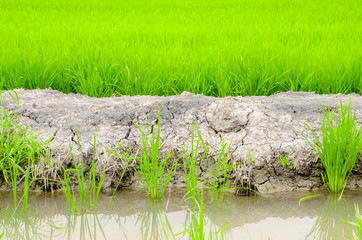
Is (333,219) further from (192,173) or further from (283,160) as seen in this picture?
(192,173)

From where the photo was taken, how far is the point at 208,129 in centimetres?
259

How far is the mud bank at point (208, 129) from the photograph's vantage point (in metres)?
2.39

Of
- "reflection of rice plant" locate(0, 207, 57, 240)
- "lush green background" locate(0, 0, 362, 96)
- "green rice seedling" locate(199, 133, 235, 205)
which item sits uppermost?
"lush green background" locate(0, 0, 362, 96)

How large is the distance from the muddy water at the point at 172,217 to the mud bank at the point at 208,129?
11cm

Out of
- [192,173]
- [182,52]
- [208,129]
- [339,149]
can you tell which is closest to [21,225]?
[192,173]

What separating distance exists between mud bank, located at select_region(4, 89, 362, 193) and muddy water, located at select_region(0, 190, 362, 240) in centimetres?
11

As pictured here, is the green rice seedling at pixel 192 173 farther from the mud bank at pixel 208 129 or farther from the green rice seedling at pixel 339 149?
the green rice seedling at pixel 339 149

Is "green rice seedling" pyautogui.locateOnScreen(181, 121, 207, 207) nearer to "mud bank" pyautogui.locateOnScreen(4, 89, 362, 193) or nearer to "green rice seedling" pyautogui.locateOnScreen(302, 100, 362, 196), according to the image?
"mud bank" pyautogui.locateOnScreen(4, 89, 362, 193)

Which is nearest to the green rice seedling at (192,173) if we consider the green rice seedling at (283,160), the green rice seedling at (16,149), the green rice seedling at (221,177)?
the green rice seedling at (221,177)

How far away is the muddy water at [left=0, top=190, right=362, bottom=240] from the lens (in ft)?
6.26

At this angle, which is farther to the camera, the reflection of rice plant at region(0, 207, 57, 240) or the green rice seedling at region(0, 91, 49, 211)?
the green rice seedling at region(0, 91, 49, 211)

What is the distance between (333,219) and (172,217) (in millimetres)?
692

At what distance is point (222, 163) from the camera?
7.47 feet

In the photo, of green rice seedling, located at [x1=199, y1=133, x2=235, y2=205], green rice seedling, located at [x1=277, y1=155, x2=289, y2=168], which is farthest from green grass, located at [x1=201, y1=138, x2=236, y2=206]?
green rice seedling, located at [x1=277, y1=155, x2=289, y2=168]
